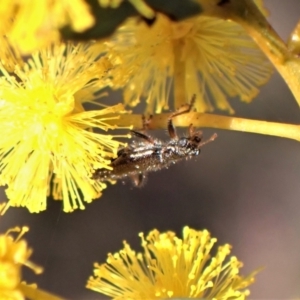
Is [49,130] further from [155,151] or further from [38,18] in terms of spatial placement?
[38,18]

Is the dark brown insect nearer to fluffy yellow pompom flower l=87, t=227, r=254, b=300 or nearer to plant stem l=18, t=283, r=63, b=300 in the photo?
fluffy yellow pompom flower l=87, t=227, r=254, b=300

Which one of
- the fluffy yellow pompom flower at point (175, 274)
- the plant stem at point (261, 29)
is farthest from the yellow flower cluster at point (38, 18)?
the fluffy yellow pompom flower at point (175, 274)

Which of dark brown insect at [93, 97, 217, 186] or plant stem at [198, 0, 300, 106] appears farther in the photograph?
dark brown insect at [93, 97, 217, 186]

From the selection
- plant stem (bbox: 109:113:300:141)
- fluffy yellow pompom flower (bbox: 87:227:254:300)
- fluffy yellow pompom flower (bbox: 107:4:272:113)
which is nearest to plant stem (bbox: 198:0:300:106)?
plant stem (bbox: 109:113:300:141)

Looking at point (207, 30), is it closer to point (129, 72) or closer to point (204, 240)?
point (129, 72)

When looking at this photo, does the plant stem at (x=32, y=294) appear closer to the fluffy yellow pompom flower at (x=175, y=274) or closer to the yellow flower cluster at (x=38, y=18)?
the fluffy yellow pompom flower at (x=175, y=274)

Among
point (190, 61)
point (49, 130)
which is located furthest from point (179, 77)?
point (49, 130)
